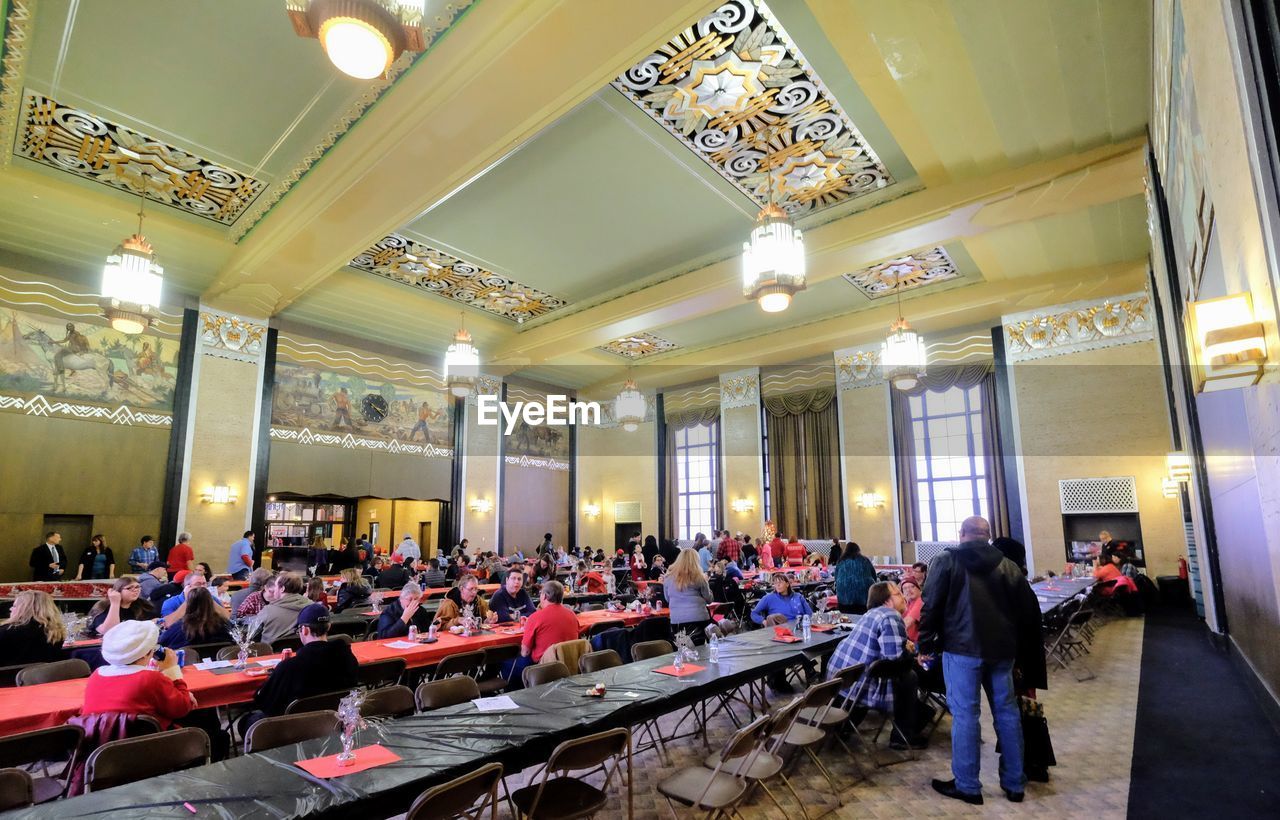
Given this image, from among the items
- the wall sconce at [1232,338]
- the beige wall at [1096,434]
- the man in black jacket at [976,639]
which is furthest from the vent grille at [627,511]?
the wall sconce at [1232,338]

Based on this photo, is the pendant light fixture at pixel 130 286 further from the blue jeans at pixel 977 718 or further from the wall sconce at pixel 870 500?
the wall sconce at pixel 870 500

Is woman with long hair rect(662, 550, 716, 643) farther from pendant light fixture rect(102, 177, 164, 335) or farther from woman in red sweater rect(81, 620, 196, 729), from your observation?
pendant light fixture rect(102, 177, 164, 335)

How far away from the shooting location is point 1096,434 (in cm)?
1176

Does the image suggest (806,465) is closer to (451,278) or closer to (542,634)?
(451,278)

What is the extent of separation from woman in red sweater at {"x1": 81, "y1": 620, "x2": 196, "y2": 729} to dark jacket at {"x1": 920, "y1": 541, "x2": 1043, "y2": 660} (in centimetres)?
417

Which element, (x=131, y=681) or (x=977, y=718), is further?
(x=977, y=718)

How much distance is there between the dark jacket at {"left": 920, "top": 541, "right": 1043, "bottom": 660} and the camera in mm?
3826

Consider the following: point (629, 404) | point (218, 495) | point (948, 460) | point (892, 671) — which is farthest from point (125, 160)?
point (948, 460)

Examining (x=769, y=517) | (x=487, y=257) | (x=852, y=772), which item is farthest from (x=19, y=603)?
(x=769, y=517)

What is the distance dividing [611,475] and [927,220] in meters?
12.5

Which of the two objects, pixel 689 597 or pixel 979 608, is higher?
pixel 979 608

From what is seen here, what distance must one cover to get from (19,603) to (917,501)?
13.9m

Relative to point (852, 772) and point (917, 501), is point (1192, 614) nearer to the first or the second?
point (917, 501)

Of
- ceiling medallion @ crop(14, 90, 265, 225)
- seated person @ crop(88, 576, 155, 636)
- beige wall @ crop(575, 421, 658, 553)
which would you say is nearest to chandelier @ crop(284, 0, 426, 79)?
seated person @ crop(88, 576, 155, 636)
